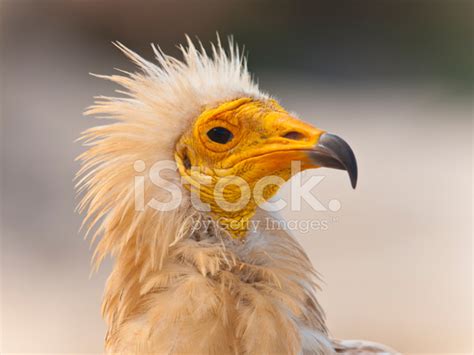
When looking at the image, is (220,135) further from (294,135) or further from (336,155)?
(336,155)

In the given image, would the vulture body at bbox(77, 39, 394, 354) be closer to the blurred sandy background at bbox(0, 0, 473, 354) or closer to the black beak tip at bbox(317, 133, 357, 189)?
the black beak tip at bbox(317, 133, 357, 189)

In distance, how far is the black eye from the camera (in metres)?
1.86

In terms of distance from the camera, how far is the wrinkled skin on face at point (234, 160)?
1828mm

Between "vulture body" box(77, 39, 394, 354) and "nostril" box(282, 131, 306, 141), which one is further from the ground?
"nostril" box(282, 131, 306, 141)

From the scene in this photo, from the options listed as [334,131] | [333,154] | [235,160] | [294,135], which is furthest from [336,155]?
[334,131]

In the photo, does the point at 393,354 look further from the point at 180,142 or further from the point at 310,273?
the point at 180,142

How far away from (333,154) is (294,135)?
0.14 m

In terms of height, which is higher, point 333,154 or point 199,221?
point 333,154

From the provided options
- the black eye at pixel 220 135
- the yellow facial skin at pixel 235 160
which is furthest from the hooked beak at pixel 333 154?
the black eye at pixel 220 135

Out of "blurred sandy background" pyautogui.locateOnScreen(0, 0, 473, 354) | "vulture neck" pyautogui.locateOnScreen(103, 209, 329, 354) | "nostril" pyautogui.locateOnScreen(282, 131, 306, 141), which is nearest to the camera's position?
"vulture neck" pyautogui.locateOnScreen(103, 209, 329, 354)

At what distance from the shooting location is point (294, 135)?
5.86ft

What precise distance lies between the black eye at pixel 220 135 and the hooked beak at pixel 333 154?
28cm

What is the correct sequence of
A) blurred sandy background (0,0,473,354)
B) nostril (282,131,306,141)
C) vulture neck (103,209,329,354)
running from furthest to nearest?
blurred sandy background (0,0,473,354), nostril (282,131,306,141), vulture neck (103,209,329,354)

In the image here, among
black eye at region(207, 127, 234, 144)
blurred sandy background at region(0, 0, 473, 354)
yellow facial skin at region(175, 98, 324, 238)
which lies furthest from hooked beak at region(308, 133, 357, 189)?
blurred sandy background at region(0, 0, 473, 354)
